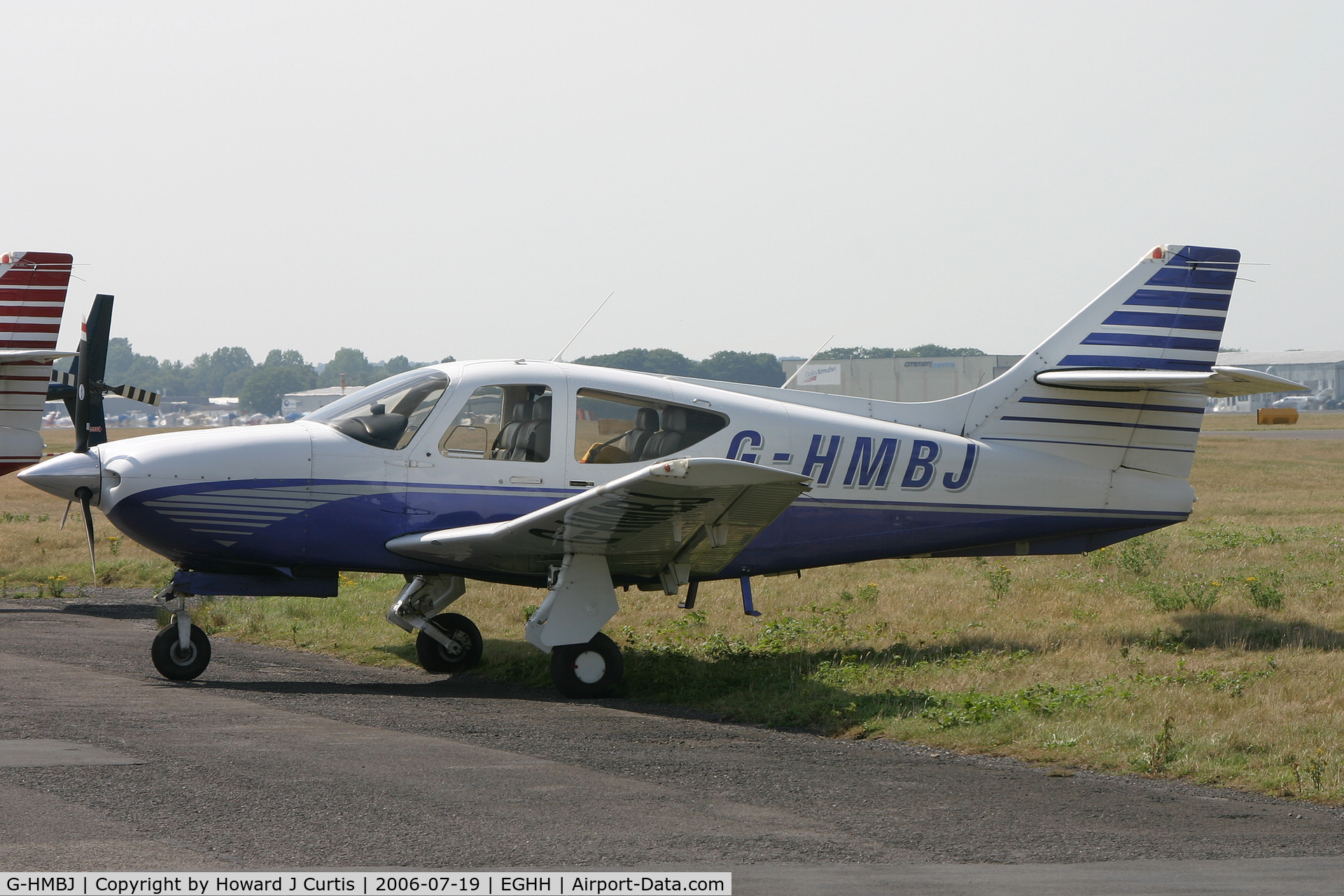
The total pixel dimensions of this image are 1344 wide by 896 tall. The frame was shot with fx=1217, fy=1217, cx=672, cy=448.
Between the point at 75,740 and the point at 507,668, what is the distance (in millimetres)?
3794

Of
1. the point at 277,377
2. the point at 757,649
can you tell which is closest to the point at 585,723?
the point at 757,649

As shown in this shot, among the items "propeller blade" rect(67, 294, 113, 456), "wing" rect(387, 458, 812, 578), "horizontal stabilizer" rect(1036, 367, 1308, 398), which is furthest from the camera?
"propeller blade" rect(67, 294, 113, 456)

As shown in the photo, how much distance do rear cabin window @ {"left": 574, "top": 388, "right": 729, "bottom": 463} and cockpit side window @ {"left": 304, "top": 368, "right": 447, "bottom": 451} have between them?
114 cm

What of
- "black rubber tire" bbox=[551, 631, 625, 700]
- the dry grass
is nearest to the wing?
"black rubber tire" bbox=[551, 631, 625, 700]

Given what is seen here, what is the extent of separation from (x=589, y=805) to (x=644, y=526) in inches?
118

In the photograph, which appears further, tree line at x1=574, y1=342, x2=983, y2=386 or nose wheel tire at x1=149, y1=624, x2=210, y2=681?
tree line at x1=574, y1=342, x2=983, y2=386

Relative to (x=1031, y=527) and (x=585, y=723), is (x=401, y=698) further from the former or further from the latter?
(x=1031, y=527)

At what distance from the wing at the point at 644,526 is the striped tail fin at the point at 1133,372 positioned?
3003 millimetres

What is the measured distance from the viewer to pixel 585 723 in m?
7.90

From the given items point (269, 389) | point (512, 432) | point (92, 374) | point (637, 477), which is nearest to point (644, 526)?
point (637, 477)

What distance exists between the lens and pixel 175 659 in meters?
9.17

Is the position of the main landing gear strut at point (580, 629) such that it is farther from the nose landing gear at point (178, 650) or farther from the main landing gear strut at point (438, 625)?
the nose landing gear at point (178, 650)

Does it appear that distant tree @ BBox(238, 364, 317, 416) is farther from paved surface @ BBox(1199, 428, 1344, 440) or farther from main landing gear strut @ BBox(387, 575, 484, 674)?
main landing gear strut @ BBox(387, 575, 484, 674)

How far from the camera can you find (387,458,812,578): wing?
773 cm
